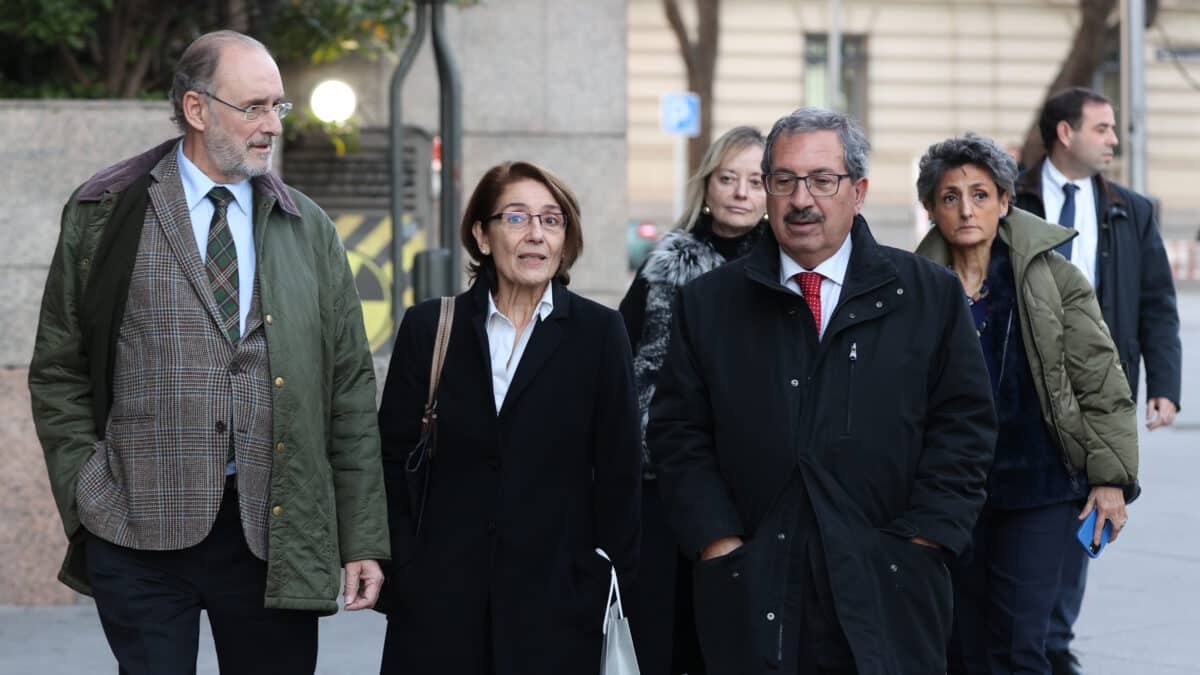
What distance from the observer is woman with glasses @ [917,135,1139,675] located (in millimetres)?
5332

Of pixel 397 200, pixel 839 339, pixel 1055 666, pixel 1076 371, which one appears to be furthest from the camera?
pixel 397 200

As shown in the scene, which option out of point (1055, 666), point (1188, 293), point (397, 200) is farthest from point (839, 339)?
point (1188, 293)

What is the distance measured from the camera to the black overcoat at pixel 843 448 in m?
3.83

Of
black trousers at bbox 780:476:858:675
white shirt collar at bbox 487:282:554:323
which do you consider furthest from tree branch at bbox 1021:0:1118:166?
black trousers at bbox 780:476:858:675

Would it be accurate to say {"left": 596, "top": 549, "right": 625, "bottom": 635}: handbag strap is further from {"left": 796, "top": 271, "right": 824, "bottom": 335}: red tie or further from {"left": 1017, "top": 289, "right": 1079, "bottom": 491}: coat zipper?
{"left": 1017, "top": 289, "right": 1079, "bottom": 491}: coat zipper

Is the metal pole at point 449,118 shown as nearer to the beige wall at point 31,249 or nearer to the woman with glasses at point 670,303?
the beige wall at point 31,249

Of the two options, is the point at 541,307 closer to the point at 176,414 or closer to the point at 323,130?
the point at 176,414

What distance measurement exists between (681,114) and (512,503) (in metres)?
20.7

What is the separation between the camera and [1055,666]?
630 centimetres

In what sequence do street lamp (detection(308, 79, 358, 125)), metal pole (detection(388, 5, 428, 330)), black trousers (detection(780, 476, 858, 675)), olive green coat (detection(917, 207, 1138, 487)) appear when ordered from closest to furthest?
black trousers (detection(780, 476, 858, 675))
olive green coat (detection(917, 207, 1138, 487))
metal pole (detection(388, 5, 428, 330))
street lamp (detection(308, 79, 358, 125))

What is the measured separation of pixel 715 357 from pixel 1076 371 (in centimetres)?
177

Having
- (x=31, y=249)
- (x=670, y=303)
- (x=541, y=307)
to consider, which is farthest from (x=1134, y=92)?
(x=541, y=307)

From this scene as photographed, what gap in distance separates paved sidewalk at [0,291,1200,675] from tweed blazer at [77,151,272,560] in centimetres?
267

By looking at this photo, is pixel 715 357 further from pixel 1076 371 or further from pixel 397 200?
pixel 397 200
